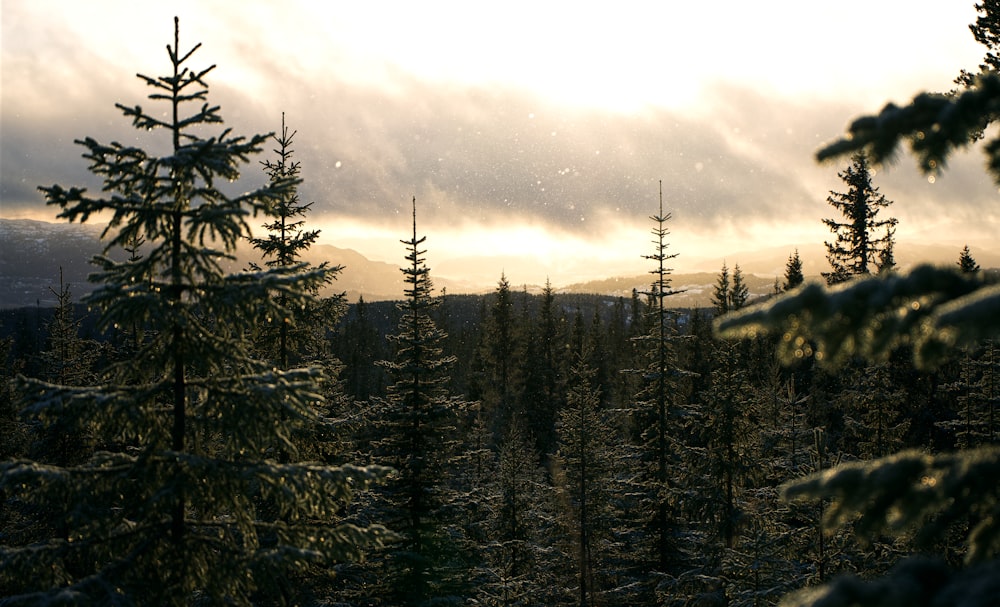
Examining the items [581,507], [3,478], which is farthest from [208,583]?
[581,507]

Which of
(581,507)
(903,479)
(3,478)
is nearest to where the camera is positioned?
(903,479)

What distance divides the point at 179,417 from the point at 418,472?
9556 millimetres

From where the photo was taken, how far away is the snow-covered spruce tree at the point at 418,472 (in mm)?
14633

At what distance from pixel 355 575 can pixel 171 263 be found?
11789 mm

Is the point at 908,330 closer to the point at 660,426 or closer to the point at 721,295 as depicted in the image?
the point at 660,426

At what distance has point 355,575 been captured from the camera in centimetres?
1529

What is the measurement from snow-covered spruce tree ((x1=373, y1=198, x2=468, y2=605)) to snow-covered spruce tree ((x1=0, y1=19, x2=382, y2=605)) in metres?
8.34

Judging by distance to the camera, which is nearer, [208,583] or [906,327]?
[906,327]

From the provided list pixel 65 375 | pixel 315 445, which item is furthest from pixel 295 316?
pixel 65 375

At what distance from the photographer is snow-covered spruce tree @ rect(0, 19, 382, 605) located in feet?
20.0

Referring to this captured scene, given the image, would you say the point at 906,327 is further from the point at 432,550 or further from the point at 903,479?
the point at 432,550

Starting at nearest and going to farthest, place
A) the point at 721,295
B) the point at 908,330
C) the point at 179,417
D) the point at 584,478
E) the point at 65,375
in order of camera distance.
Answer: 1. the point at 908,330
2. the point at 179,417
3. the point at 65,375
4. the point at 584,478
5. the point at 721,295

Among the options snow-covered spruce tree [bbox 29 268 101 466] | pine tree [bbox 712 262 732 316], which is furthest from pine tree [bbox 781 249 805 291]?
snow-covered spruce tree [bbox 29 268 101 466]

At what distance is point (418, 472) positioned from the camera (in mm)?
15609
